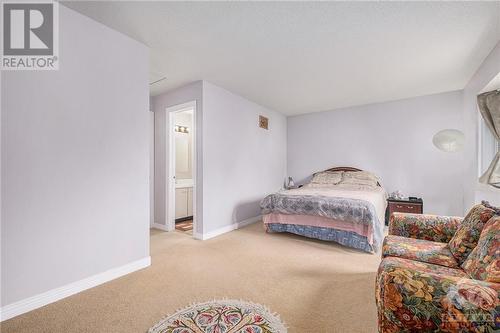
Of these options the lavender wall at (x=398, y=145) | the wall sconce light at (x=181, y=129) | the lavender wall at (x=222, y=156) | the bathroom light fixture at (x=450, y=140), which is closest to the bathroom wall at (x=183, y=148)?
the wall sconce light at (x=181, y=129)

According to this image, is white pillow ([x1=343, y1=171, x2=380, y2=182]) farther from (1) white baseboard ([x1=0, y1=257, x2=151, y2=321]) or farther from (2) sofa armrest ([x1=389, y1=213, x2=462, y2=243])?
(1) white baseboard ([x1=0, y1=257, x2=151, y2=321])

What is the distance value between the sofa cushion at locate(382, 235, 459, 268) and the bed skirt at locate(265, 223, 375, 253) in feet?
3.50

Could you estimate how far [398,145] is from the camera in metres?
4.57

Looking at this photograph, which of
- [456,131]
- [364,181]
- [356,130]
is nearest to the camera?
[456,131]

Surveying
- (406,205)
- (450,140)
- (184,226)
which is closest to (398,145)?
(450,140)

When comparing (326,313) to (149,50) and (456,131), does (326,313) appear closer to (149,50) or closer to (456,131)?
(149,50)

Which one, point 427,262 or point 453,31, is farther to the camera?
point 453,31

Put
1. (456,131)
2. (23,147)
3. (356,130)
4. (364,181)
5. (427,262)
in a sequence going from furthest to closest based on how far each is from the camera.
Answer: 1. (356,130)
2. (364,181)
3. (456,131)
4. (23,147)
5. (427,262)

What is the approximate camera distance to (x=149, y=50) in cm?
267

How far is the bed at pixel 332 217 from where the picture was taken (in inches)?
119

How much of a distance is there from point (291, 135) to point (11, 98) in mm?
5077

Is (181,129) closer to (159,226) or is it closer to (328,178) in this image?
(159,226)

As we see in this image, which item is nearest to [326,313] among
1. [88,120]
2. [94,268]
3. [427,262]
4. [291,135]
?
[427,262]

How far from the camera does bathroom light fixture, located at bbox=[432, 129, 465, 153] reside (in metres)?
3.94
